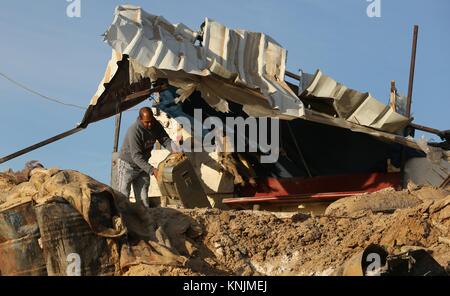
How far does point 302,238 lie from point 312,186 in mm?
4057

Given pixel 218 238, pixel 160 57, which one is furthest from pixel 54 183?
pixel 160 57

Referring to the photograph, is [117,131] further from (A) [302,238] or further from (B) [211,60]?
(A) [302,238]

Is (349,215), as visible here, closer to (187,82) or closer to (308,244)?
(308,244)

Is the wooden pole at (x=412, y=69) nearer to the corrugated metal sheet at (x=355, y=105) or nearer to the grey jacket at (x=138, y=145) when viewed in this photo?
the corrugated metal sheet at (x=355, y=105)

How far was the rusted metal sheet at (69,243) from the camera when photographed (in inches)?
254

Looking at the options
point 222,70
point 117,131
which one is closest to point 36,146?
point 117,131

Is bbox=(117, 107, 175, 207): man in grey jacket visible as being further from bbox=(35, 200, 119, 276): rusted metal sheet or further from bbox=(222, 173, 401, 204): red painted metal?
bbox=(35, 200, 119, 276): rusted metal sheet

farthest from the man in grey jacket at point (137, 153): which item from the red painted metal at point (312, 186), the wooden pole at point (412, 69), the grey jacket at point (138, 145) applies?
the wooden pole at point (412, 69)

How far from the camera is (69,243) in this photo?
6.46 meters

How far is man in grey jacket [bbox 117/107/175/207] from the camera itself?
9609 millimetres

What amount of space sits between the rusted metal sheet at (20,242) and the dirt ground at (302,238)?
1.34 m

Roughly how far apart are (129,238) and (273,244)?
4.67 feet
